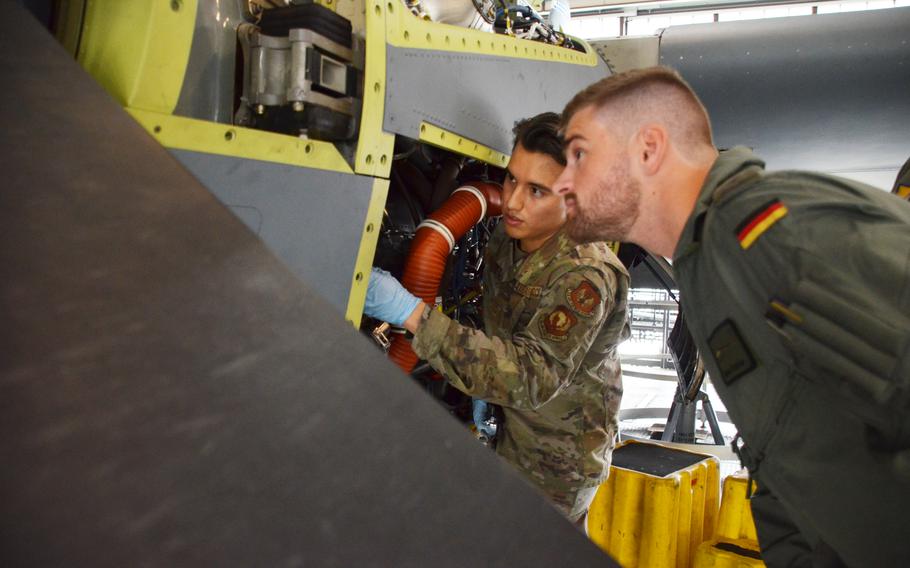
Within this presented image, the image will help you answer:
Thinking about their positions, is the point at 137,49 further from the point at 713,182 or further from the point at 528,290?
the point at 528,290

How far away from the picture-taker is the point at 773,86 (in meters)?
3.27

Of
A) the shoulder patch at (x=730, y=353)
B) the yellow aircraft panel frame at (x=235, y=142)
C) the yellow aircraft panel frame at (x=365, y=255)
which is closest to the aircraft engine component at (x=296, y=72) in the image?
the yellow aircraft panel frame at (x=235, y=142)

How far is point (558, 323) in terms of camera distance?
5.94 ft

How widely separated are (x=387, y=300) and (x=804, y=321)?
1043 millimetres

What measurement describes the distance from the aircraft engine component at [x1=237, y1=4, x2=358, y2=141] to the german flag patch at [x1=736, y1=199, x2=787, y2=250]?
90cm

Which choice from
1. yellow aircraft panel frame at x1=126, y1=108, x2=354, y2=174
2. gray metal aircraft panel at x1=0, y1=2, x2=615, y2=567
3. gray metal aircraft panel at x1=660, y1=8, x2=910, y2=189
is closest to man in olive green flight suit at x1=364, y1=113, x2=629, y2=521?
yellow aircraft panel frame at x1=126, y1=108, x2=354, y2=174

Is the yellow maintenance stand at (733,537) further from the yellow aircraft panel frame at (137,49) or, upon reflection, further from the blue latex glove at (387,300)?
the yellow aircraft panel frame at (137,49)

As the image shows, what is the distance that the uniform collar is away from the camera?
1096 millimetres

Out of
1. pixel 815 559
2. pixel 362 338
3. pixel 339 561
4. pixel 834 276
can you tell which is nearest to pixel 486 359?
pixel 815 559

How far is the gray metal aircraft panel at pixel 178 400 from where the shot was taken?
0.41 meters

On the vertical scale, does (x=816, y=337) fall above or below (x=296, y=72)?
below

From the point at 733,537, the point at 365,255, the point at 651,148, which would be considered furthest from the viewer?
the point at 733,537

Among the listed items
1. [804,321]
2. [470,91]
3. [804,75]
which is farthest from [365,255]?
[804,75]

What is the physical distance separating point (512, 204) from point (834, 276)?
1.28 meters
